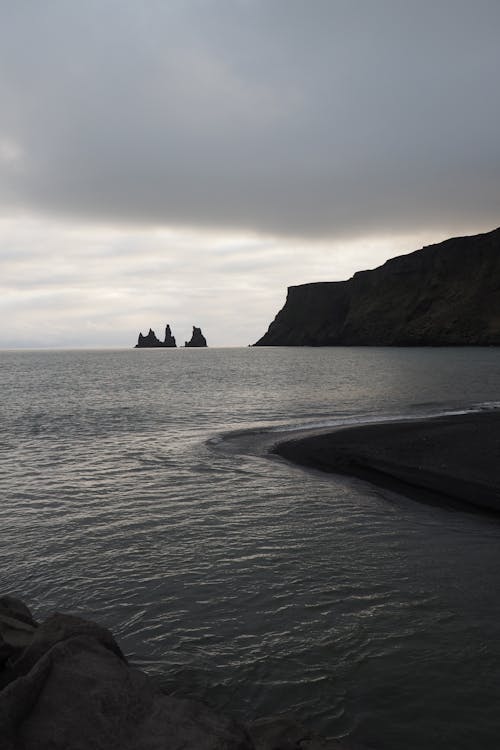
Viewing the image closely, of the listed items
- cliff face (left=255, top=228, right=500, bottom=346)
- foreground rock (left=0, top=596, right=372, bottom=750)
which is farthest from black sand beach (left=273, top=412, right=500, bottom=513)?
cliff face (left=255, top=228, right=500, bottom=346)

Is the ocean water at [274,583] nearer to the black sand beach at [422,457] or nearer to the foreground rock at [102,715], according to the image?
the black sand beach at [422,457]

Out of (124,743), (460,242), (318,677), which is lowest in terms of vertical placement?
(318,677)

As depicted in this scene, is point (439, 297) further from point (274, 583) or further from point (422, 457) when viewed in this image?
point (274, 583)

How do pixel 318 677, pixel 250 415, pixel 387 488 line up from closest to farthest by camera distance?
pixel 318 677
pixel 387 488
pixel 250 415

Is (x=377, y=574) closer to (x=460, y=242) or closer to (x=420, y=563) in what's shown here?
(x=420, y=563)

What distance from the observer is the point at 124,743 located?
4.27m

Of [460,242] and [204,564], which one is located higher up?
[460,242]

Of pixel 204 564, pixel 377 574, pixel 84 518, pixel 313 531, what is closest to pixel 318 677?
pixel 377 574

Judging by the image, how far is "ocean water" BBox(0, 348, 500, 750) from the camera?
6.71 m

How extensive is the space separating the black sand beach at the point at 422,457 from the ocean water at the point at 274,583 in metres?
1.18

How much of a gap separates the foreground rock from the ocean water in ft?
5.26

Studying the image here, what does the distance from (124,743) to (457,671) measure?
5.02m

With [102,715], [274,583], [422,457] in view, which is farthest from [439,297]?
[102,715]

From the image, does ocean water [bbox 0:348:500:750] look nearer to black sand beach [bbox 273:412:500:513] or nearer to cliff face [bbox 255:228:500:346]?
black sand beach [bbox 273:412:500:513]
